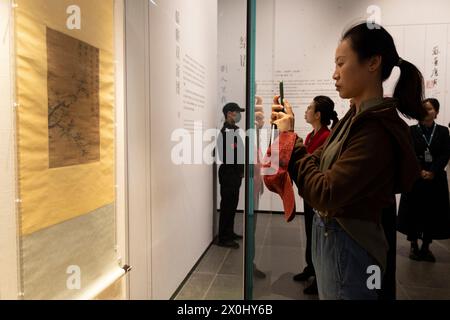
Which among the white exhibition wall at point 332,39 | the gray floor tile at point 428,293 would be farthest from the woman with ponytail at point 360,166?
the white exhibition wall at point 332,39

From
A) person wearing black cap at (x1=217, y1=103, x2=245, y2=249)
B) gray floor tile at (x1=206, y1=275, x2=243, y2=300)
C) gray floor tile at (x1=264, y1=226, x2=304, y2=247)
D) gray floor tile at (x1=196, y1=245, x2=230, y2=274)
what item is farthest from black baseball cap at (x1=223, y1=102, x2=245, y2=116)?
gray floor tile at (x1=264, y1=226, x2=304, y2=247)

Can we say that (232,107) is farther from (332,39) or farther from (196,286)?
(332,39)

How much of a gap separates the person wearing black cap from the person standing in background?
6.00 feet

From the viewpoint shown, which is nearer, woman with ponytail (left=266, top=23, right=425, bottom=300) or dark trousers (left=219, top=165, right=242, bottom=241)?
woman with ponytail (left=266, top=23, right=425, bottom=300)

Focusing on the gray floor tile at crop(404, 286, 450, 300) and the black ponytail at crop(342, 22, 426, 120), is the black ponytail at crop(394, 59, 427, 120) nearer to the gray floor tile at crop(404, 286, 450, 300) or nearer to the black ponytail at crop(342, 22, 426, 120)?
the black ponytail at crop(342, 22, 426, 120)

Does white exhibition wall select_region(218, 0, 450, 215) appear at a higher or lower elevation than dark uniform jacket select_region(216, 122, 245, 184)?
higher

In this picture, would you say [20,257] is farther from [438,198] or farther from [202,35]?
[438,198]

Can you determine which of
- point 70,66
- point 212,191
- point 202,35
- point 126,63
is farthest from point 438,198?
point 70,66

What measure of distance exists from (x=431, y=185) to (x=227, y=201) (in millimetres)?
1968

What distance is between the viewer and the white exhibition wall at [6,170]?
833mm

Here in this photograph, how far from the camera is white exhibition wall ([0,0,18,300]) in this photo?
2.73 feet

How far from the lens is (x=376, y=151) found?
0.72 meters

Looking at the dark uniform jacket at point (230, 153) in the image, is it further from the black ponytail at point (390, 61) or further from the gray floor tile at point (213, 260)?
the black ponytail at point (390, 61)

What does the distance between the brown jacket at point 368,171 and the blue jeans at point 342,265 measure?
64 millimetres
